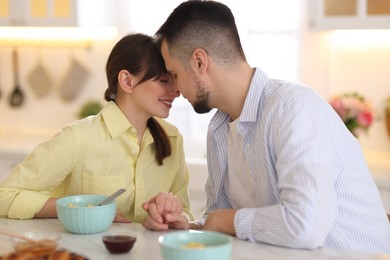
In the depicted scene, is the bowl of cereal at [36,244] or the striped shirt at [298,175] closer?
the bowl of cereal at [36,244]

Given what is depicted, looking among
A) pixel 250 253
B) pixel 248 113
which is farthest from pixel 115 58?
pixel 250 253

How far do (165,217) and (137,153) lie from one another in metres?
0.43

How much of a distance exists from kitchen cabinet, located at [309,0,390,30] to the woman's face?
164 cm

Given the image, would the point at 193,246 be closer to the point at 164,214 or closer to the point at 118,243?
the point at 118,243

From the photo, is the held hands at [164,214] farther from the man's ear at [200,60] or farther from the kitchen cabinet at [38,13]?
the kitchen cabinet at [38,13]

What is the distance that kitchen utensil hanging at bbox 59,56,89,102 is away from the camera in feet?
15.7

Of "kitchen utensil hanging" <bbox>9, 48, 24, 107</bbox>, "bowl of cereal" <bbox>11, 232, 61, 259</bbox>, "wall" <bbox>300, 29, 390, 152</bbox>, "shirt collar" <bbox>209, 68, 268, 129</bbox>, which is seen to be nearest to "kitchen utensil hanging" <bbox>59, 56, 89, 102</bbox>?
"kitchen utensil hanging" <bbox>9, 48, 24, 107</bbox>

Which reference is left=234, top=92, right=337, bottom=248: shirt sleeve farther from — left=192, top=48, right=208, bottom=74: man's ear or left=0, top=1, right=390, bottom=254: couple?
left=192, top=48, right=208, bottom=74: man's ear

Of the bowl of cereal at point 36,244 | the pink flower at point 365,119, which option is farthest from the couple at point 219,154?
the pink flower at point 365,119

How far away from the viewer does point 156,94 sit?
2279mm

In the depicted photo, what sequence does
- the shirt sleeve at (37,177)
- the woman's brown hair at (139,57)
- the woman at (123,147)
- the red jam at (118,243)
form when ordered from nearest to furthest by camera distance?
the red jam at (118,243) → the shirt sleeve at (37,177) → the woman at (123,147) → the woman's brown hair at (139,57)

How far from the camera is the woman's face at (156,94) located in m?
2.28

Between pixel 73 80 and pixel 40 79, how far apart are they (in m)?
0.28

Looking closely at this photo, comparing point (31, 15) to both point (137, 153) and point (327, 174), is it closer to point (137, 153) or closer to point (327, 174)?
point (137, 153)
